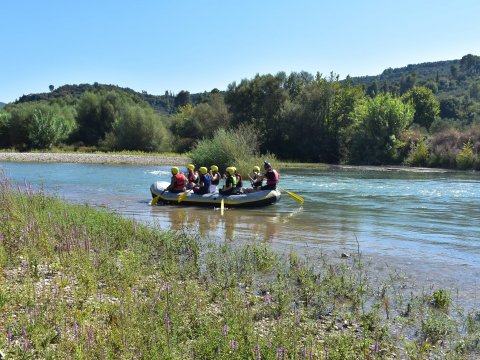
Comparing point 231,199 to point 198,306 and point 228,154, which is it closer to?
point 198,306

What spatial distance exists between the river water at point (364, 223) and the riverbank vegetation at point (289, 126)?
1996 cm

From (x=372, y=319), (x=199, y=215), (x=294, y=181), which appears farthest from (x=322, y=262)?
(x=294, y=181)

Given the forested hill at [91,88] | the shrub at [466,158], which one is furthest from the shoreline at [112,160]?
the forested hill at [91,88]

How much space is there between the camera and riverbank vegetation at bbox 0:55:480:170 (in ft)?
147

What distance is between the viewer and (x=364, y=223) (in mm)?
13562

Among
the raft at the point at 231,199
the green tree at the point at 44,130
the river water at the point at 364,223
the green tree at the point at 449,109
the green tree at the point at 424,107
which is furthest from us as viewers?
the green tree at the point at 449,109

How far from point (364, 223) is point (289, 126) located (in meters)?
36.7

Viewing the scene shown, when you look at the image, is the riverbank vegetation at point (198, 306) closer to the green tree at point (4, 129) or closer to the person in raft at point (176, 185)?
the person in raft at point (176, 185)

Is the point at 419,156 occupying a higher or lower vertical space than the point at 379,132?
lower

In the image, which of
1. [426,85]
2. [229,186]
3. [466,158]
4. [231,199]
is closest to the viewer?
[231,199]

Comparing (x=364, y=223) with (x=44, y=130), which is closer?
(x=364, y=223)

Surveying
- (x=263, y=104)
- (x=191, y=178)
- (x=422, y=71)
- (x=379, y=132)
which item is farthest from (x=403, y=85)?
(x=191, y=178)

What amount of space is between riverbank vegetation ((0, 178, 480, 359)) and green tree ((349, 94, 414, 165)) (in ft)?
127

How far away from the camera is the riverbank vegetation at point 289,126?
44875mm
